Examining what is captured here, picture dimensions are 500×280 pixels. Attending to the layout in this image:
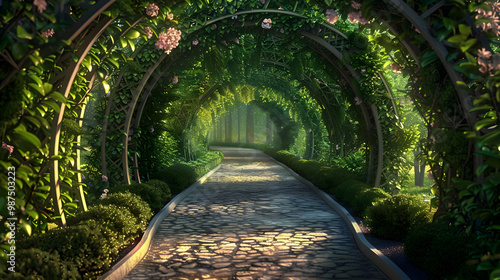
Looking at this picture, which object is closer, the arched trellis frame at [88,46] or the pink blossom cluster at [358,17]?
the arched trellis frame at [88,46]

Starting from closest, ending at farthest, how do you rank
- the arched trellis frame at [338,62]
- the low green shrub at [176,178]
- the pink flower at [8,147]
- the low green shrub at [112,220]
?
1. the pink flower at [8,147]
2. the low green shrub at [112,220]
3. the arched trellis frame at [338,62]
4. the low green shrub at [176,178]

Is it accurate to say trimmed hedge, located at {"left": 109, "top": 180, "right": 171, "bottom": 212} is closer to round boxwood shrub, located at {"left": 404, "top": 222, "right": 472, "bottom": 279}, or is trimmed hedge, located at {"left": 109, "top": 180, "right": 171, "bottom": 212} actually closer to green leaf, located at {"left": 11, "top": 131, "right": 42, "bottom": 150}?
green leaf, located at {"left": 11, "top": 131, "right": 42, "bottom": 150}

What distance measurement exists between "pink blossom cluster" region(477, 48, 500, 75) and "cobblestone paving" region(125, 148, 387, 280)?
2.98 metres

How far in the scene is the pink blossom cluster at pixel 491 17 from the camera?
4.99 m

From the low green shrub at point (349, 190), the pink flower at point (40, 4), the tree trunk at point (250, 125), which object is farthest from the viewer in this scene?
the tree trunk at point (250, 125)

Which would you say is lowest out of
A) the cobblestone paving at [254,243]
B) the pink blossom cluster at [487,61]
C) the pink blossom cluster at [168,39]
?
the cobblestone paving at [254,243]

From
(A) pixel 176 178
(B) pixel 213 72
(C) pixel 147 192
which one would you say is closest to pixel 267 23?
(B) pixel 213 72

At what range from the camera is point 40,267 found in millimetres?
4848

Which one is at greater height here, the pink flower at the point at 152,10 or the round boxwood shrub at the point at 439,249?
the pink flower at the point at 152,10

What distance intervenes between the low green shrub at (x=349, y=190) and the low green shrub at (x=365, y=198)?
1.54ft

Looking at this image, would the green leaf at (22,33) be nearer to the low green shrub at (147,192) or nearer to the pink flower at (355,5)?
the pink flower at (355,5)

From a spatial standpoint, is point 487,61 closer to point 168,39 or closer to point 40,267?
point 40,267

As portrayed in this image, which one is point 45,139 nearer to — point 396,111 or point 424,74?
point 424,74

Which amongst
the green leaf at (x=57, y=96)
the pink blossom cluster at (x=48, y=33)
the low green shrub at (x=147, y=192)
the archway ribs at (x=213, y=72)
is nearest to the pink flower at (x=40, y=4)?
the archway ribs at (x=213, y=72)
